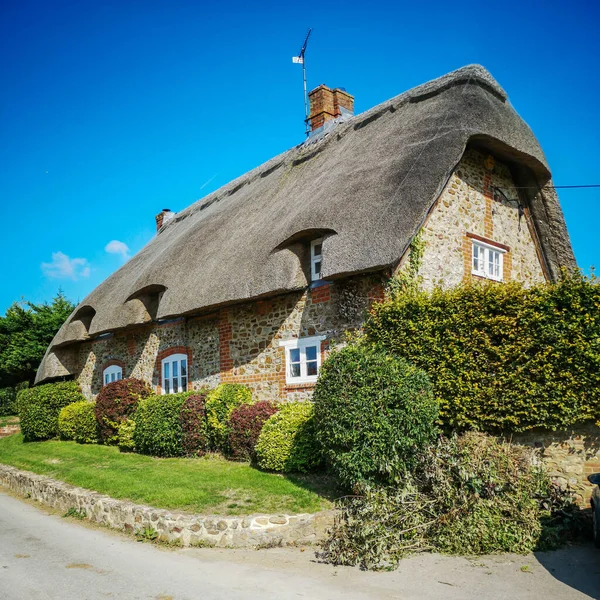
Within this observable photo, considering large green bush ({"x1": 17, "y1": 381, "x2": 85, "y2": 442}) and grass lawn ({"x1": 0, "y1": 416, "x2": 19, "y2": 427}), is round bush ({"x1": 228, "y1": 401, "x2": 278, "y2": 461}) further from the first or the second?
grass lawn ({"x1": 0, "y1": 416, "x2": 19, "y2": 427})

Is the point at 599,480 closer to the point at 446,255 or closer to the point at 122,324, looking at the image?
the point at 446,255

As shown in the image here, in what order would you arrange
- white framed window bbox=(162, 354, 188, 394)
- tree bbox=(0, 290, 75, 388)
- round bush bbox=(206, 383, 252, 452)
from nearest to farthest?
round bush bbox=(206, 383, 252, 452) < white framed window bbox=(162, 354, 188, 394) < tree bbox=(0, 290, 75, 388)

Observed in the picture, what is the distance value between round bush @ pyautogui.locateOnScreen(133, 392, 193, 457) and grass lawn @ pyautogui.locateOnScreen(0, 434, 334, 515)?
295mm

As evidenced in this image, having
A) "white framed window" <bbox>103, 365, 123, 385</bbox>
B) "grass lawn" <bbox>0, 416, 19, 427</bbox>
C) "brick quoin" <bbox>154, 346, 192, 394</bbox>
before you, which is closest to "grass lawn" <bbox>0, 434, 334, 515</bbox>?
"brick quoin" <bbox>154, 346, 192, 394</bbox>

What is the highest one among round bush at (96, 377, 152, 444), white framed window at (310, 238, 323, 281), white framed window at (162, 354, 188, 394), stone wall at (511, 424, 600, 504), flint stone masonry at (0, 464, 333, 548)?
white framed window at (310, 238, 323, 281)

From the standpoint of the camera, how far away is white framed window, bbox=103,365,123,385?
55.7ft

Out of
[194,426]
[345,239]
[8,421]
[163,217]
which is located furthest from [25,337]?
[345,239]

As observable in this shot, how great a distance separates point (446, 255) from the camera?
10.7 meters

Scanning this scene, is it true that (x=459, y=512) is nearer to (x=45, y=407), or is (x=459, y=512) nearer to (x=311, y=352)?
(x=311, y=352)

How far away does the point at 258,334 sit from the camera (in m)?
11.8

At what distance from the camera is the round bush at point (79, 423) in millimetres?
15258

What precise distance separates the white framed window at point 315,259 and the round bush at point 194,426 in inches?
143

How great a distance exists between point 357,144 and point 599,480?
8608 mm

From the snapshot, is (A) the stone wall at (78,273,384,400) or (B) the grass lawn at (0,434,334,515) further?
(A) the stone wall at (78,273,384,400)
